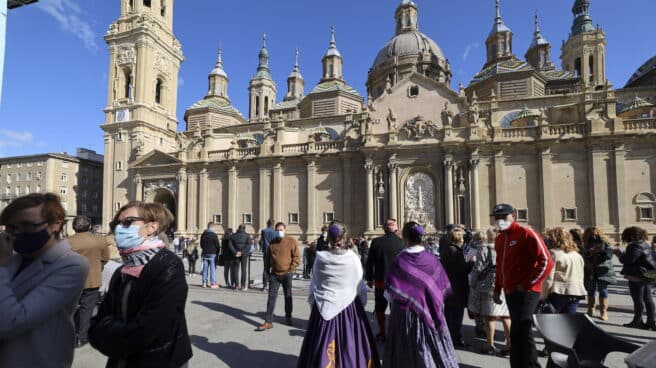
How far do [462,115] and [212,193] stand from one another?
21.9 metres

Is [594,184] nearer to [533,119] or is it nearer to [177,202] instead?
[533,119]

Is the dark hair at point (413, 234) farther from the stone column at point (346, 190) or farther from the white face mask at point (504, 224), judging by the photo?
the stone column at point (346, 190)

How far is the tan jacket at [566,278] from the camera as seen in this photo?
18.3ft

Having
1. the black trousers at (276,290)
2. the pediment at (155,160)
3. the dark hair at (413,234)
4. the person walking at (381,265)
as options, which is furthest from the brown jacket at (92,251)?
the pediment at (155,160)

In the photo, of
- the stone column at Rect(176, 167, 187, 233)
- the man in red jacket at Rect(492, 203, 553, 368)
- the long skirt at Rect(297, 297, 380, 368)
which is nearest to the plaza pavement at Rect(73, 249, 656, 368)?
the man in red jacket at Rect(492, 203, 553, 368)

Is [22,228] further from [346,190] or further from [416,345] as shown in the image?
[346,190]

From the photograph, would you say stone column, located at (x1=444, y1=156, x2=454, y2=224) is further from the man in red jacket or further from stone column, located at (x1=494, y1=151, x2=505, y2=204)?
the man in red jacket

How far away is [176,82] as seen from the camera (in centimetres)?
4347

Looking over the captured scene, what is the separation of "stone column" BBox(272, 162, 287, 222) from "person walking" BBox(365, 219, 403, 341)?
78.5 feet

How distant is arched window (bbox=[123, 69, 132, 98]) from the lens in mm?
39375

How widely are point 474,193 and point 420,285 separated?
22.8 meters

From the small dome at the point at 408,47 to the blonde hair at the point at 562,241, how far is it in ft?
130

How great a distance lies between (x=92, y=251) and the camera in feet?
19.1

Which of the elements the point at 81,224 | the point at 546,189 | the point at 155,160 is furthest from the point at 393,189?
the point at 155,160
